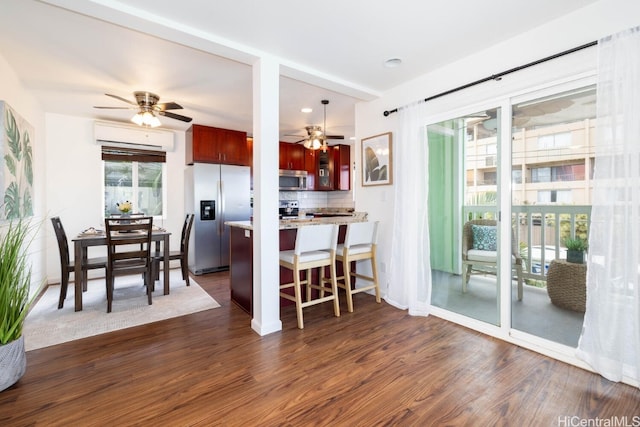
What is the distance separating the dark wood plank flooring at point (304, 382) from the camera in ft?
5.13

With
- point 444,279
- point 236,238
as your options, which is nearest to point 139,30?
point 236,238

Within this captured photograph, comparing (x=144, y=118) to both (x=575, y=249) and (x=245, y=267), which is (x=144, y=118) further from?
(x=575, y=249)

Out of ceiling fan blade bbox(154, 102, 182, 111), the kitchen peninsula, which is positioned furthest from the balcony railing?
ceiling fan blade bbox(154, 102, 182, 111)

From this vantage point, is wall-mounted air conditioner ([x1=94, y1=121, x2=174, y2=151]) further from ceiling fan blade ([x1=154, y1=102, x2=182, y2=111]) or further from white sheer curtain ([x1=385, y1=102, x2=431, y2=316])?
white sheer curtain ([x1=385, y1=102, x2=431, y2=316])

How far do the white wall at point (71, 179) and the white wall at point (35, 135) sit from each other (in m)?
0.15

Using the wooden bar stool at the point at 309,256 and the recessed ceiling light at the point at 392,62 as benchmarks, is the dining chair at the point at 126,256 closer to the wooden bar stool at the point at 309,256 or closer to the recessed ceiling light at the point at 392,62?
the wooden bar stool at the point at 309,256

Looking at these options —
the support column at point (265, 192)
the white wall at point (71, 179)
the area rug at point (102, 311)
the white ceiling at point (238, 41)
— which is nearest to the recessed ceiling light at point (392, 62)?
the white ceiling at point (238, 41)

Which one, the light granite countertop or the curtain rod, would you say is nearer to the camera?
the curtain rod

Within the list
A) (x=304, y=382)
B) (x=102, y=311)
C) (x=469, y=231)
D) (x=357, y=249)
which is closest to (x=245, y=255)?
(x=357, y=249)

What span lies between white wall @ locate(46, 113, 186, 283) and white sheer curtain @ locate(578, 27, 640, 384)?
19.3 ft

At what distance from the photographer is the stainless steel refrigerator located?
15.5 feet

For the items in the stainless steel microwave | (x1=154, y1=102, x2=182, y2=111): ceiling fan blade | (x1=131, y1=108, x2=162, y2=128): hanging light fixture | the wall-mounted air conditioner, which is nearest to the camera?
(x1=154, y1=102, x2=182, y2=111): ceiling fan blade

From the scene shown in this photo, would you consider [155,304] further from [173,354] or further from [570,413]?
[570,413]

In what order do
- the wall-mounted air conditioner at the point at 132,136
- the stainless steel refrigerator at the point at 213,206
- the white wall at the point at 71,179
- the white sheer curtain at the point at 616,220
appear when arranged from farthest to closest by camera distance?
the stainless steel refrigerator at the point at 213,206
the wall-mounted air conditioner at the point at 132,136
the white wall at the point at 71,179
the white sheer curtain at the point at 616,220
